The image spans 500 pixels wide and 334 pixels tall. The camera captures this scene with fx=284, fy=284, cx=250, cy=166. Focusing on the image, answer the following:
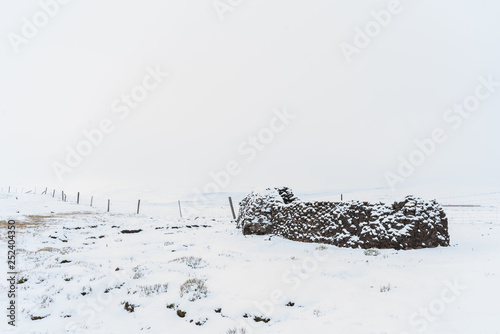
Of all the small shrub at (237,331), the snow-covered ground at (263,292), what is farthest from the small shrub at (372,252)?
the small shrub at (237,331)

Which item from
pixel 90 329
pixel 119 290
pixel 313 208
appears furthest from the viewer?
pixel 313 208

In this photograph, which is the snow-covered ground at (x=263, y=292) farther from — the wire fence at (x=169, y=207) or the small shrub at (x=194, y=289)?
the wire fence at (x=169, y=207)

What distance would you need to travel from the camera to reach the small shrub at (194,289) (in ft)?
19.6

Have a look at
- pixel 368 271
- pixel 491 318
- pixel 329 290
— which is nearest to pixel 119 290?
pixel 329 290

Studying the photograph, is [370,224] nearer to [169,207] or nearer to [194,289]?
[194,289]

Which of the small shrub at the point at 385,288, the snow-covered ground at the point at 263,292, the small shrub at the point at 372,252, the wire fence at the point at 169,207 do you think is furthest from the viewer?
the wire fence at the point at 169,207

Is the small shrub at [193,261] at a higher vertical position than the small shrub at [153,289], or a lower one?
higher

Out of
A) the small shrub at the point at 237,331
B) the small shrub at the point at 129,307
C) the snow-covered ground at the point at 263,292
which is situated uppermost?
the snow-covered ground at the point at 263,292

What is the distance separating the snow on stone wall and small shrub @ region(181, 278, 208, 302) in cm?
651

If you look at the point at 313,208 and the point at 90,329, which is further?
the point at 313,208

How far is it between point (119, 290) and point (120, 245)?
6.21 m

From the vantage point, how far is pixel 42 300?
584cm

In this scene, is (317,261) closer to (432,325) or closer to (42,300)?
(432,325)

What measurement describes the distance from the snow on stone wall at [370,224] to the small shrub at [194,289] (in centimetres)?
651
